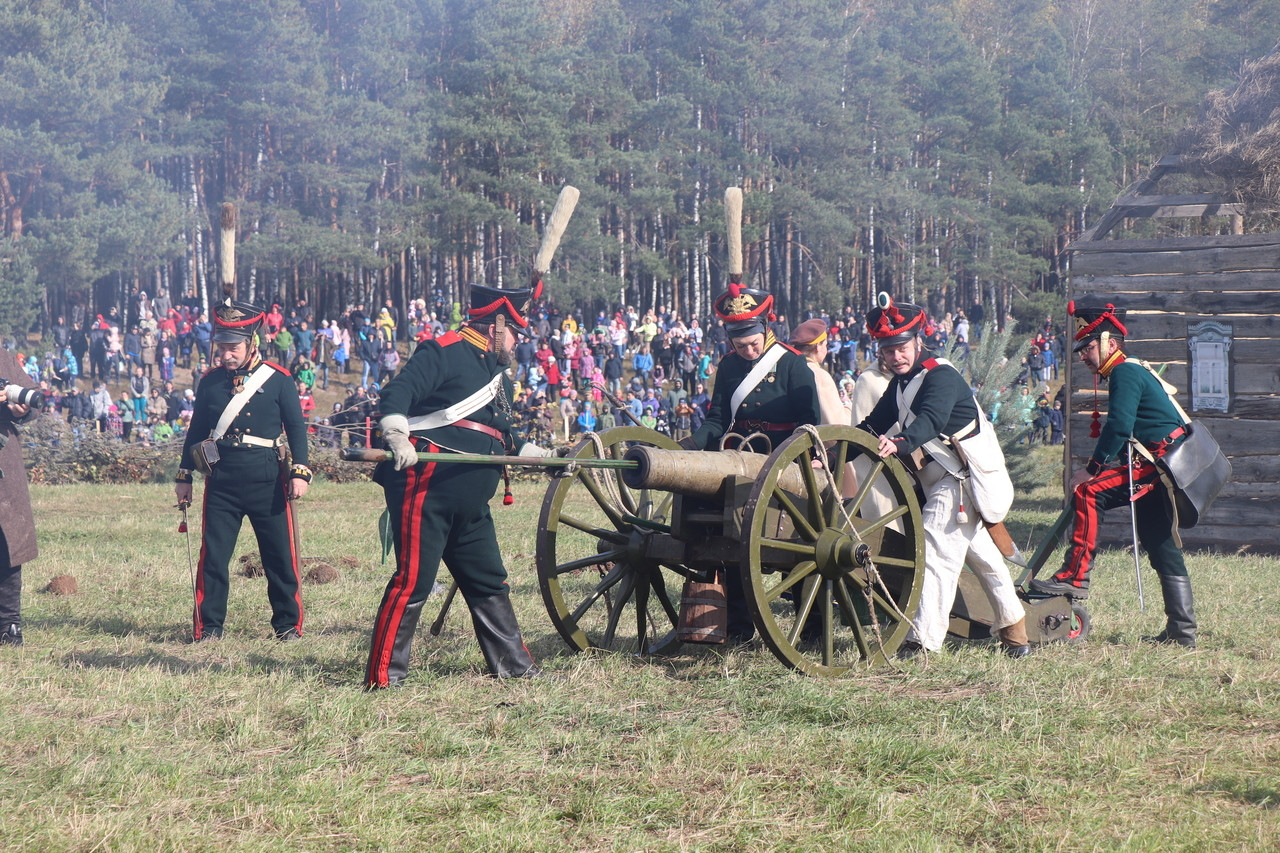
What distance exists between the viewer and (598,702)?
16.9 ft

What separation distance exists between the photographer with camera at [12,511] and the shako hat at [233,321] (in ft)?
3.20

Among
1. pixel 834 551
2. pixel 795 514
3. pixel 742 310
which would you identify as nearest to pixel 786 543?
pixel 795 514

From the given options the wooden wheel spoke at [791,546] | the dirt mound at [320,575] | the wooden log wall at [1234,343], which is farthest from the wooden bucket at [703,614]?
the wooden log wall at [1234,343]

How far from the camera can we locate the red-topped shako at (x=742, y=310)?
6.42 m

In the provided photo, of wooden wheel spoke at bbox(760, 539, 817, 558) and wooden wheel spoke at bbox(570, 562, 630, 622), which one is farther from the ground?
wooden wheel spoke at bbox(760, 539, 817, 558)

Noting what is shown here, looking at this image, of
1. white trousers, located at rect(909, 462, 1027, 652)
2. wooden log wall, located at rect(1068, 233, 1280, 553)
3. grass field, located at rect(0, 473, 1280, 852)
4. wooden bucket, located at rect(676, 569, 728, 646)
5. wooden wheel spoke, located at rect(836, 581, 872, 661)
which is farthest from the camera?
wooden log wall, located at rect(1068, 233, 1280, 553)

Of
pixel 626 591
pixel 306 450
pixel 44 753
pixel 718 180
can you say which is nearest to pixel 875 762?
pixel 626 591

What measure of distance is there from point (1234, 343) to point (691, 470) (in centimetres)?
734

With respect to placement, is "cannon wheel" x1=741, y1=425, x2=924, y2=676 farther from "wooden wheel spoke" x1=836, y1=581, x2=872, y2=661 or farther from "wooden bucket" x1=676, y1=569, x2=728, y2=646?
"wooden bucket" x1=676, y1=569, x2=728, y2=646

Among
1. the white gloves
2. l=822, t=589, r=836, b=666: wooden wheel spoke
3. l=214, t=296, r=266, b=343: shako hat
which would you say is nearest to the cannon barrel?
l=822, t=589, r=836, b=666: wooden wheel spoke

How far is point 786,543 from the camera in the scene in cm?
544

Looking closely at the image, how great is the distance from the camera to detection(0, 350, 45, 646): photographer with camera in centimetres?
670

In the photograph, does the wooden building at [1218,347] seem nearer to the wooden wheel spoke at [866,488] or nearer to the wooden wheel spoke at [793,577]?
the wooden wheel spoke at [866,488]

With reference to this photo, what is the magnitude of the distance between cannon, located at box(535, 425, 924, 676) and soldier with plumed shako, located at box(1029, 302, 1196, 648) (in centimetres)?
87
